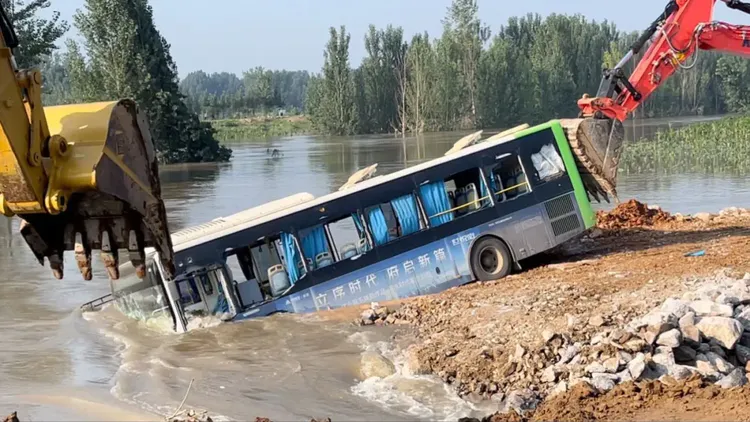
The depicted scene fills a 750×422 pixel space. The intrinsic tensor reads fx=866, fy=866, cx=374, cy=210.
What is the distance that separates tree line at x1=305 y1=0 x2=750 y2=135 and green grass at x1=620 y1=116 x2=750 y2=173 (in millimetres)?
44393

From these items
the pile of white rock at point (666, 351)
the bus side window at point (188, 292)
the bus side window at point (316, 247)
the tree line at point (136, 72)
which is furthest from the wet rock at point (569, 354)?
the tree line at point (136, 72)

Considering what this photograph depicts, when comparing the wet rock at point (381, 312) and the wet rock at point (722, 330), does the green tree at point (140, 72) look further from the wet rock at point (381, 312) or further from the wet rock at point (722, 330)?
the wet rock at point (722, 330)

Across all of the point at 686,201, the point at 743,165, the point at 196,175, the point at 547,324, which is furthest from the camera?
the point at 196,175

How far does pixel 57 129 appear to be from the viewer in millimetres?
6199

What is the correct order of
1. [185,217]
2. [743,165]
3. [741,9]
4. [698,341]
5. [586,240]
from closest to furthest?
[698,341]
[741,9]
[586,240]
[185,217]
[743,165]

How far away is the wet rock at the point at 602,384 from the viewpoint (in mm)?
8789

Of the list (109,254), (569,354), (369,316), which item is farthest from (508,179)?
(109,254)

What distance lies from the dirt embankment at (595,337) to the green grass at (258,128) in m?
92.8

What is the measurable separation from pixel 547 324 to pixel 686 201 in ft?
53.3

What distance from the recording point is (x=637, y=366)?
29.1ft

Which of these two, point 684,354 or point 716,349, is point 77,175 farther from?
point 716,349

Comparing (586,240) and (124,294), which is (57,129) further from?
(586,240)

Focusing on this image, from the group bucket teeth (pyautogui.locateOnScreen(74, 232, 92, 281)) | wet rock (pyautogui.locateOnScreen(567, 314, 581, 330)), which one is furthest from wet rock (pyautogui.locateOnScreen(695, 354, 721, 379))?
bucket teeth (pyautogui.locateOnScreen(74, 232, 92, 281))

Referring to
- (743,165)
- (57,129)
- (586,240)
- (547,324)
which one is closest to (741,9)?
(586,240)
